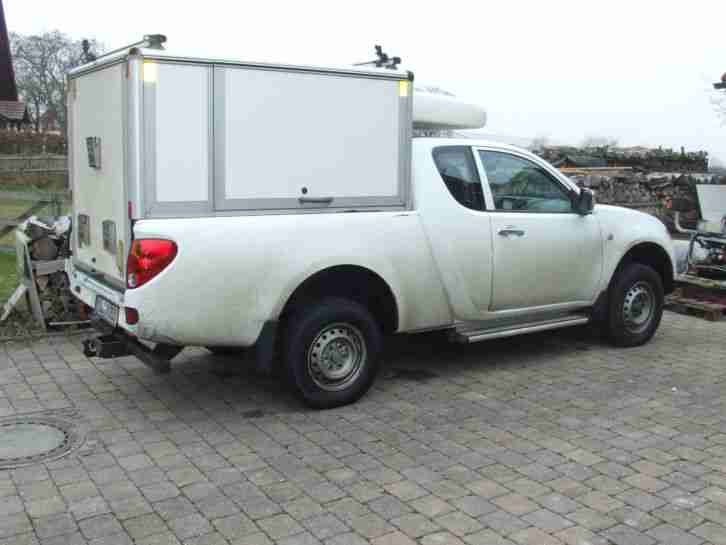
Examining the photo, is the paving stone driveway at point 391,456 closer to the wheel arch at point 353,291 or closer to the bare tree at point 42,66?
the wheel arch at point 353,291

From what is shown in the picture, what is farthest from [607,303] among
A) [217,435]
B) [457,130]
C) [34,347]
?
[34,347]

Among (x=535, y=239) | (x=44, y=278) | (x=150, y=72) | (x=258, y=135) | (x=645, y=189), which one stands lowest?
(x=44, y=278)

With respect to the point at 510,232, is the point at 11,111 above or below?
above

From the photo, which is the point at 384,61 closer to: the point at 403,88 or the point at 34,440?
the point at 403,88

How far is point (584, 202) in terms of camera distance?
7.13 m

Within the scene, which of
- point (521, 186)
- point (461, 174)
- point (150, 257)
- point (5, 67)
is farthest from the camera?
point (5, 67)

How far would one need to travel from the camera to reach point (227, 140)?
5.27m

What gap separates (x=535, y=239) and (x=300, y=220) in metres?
2.27

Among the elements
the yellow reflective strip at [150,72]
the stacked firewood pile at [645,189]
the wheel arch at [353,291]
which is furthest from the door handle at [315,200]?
the stacked firewood pile at [645,189]

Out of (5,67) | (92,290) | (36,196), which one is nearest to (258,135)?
(92,290)

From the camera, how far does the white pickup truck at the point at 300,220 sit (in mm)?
5074

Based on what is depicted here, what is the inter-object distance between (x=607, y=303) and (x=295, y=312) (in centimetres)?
331

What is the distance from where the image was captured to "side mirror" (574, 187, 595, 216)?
23.4ft

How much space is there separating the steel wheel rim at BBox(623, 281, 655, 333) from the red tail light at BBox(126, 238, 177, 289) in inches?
177
